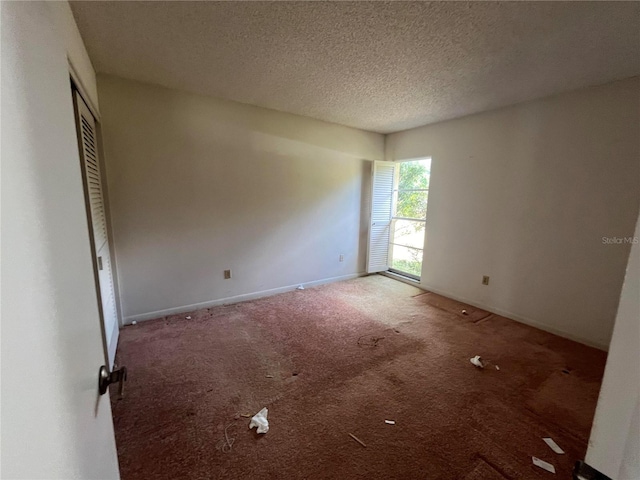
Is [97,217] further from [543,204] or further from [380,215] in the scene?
[543,204]

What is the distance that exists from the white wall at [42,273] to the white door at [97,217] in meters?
1.41

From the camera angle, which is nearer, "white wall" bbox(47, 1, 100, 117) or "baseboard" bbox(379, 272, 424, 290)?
"white wall" bbox(47, 1, 100, 117)

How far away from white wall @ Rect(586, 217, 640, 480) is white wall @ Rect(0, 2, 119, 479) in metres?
0.84

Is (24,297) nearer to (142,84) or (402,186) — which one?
(142,84)

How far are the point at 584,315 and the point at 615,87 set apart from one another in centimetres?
201

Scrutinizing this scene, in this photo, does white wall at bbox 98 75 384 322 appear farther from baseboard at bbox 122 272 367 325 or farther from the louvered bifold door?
the louvered bifold door

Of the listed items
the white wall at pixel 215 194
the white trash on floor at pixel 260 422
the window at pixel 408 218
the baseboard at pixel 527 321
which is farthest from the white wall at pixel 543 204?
the white trash on floor at pixel 260 422

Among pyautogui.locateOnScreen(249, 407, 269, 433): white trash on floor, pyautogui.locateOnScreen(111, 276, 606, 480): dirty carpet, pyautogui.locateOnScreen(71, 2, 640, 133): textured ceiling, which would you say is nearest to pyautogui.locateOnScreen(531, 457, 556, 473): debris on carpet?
pyautogui.locateOnScreen(111, 276, 606, 480): dirty carpet

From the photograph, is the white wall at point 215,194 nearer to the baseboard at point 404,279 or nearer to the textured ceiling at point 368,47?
the textured ceiling at point 368,47

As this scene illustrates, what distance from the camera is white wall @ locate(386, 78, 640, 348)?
2.32 m

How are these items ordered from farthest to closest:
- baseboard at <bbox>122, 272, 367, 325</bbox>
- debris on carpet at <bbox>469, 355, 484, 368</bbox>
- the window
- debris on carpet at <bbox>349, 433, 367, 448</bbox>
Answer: the window → baseboard at <bbox>122, 272, 367, 325</bbox> → debris on carpet at <bbox>469, 355, 484, 368</bbox> → debris on carpet at <bbox>349, 433, 367, 448</bbox>

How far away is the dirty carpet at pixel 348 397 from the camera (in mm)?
1391

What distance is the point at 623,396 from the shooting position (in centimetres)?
45

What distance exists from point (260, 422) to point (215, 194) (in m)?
2.30
